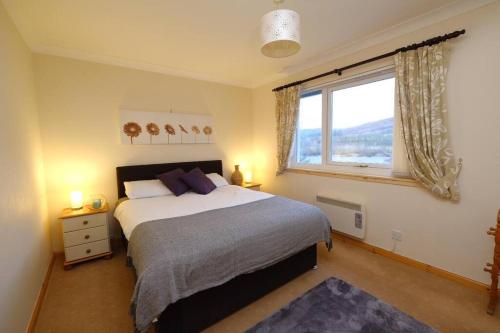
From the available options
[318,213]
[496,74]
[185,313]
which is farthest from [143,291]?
[496,74]

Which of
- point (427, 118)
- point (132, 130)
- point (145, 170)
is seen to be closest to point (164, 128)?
point (132, 130)

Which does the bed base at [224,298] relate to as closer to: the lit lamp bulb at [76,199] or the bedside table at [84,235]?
the bedside table at [84,235]

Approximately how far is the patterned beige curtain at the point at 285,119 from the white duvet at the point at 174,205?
95cm

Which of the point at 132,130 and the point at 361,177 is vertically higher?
the point at 132,130

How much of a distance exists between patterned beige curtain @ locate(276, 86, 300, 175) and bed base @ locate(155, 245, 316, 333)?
1.77 metres

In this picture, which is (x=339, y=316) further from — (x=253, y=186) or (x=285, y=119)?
(x=285, y=119)

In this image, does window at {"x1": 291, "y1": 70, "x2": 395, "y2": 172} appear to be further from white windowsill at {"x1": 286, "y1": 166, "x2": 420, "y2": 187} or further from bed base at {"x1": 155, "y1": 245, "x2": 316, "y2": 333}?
bed base at {"x1": 155, "y1": 245, "x2": 316, "y2": 333}

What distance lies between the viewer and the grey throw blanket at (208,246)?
137 cm

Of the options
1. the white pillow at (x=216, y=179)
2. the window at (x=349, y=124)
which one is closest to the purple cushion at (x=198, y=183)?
the white pillow at (x=216, y=179)

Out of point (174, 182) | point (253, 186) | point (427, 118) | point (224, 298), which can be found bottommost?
point (224, 298)

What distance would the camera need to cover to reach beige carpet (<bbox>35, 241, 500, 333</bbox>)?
5.48 feet

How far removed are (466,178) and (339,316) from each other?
1.66 m

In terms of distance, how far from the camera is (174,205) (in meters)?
2.52

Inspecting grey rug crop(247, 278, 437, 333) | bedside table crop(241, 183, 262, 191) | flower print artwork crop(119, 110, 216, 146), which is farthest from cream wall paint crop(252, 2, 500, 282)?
flower print artwork crop(119, 110, 216, 146)
